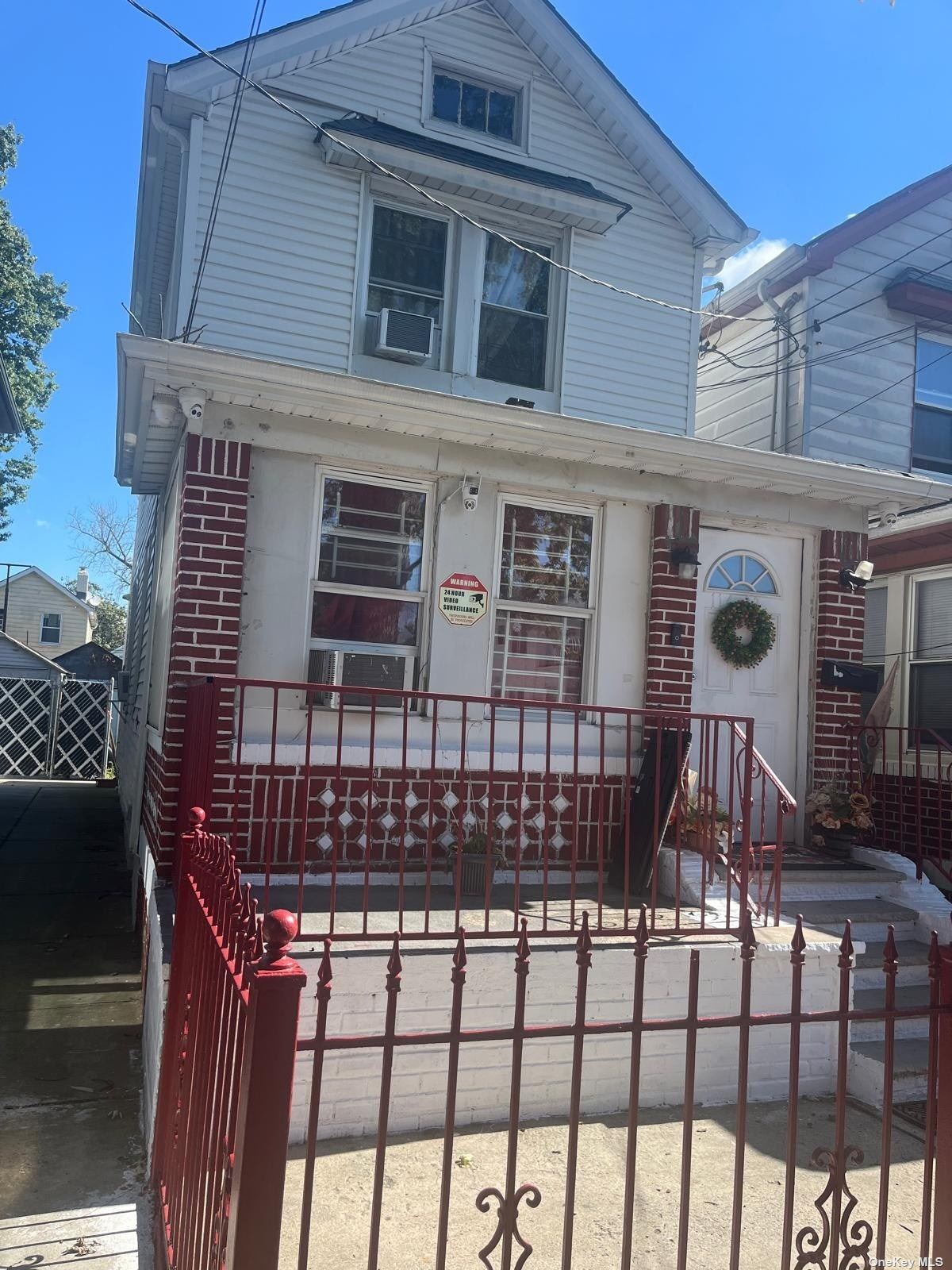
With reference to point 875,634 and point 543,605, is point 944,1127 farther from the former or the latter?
point 875,634

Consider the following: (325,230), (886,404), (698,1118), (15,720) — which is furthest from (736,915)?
(15,720)

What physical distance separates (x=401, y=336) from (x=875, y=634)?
5756 millimetres

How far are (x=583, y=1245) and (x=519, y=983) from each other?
1742mm

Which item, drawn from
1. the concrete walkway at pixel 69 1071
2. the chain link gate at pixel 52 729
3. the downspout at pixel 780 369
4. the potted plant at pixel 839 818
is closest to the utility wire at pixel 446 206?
the downspout at pixel 780 369

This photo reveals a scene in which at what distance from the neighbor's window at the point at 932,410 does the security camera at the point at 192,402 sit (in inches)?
353

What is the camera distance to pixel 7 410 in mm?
8492

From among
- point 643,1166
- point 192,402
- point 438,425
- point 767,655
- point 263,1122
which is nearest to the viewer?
point 263,1122

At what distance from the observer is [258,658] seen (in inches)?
241

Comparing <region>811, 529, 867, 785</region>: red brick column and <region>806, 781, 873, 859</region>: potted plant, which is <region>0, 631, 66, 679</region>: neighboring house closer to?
<region>811, 529, 867, 785</region>: red brick column

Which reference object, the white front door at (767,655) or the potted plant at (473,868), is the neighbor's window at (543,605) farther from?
the potted plant at (473,868)

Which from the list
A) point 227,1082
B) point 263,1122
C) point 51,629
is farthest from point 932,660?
point 51,629

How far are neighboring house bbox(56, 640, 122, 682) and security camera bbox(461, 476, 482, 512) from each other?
2336cm

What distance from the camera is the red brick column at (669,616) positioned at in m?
6.96

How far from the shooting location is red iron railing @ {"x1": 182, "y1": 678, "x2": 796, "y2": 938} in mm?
5316
